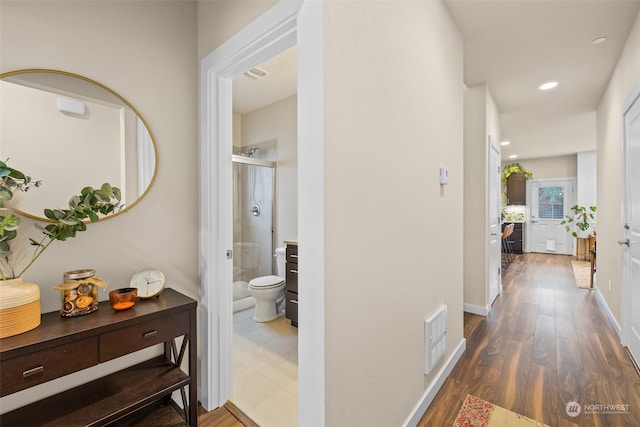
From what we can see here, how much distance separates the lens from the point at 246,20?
1.46 meters

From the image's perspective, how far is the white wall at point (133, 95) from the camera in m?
1.26

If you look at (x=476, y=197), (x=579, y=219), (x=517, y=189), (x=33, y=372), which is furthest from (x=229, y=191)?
(x=579, y=219)

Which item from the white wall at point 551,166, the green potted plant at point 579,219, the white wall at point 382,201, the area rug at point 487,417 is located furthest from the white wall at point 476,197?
the white wall at point 551,166

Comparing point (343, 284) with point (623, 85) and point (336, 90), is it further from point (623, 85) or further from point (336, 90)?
point (623, 85)

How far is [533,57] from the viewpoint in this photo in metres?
2.74

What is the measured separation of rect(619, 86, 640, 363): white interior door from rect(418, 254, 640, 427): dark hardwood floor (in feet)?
0.82

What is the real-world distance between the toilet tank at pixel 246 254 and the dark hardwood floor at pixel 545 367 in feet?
7.93

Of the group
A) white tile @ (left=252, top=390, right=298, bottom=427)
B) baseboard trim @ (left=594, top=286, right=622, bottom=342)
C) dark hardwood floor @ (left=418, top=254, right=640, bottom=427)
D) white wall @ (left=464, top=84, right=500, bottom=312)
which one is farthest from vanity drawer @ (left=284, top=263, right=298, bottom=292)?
baseboard trim @ (left=594, top=286, right=622, bottom=342)

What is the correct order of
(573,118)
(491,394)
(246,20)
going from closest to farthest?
1. (246,20)
2. (491,394)
3. (573,118)

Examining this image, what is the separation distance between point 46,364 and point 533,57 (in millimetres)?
3892

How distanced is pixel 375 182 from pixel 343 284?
0.46 m

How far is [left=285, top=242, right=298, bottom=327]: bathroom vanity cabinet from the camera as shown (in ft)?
9.41

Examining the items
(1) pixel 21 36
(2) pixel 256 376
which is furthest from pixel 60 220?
(2) pixel 256 376

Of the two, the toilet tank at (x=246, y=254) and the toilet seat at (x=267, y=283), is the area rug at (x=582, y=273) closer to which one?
the toilet seat at (x=267, y=283)
